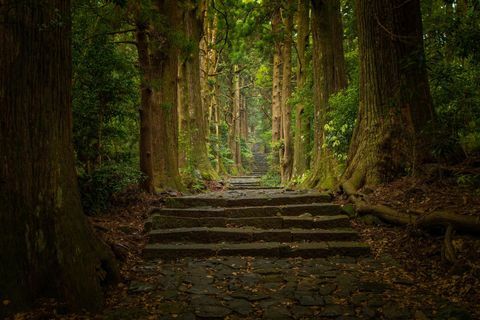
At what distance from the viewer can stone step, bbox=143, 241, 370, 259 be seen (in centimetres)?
598

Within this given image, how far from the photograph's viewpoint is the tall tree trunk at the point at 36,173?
12.2ft

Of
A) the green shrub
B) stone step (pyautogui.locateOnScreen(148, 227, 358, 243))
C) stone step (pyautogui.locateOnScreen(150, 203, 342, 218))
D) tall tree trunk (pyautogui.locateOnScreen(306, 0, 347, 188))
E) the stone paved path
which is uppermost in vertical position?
Result: tall tree trunk (pyautogui.locateOnScreen(306, 0, 347, 188))

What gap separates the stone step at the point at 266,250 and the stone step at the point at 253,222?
706mm

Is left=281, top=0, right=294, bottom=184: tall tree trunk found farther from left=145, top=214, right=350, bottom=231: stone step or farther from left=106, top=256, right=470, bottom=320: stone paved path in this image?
left=106, top=256, right=470, bottom=320: stone paved path

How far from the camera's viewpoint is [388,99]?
7.50 meters

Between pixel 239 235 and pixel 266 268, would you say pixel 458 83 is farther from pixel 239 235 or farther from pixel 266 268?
pixel 239 235

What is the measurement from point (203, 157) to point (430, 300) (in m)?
13.3

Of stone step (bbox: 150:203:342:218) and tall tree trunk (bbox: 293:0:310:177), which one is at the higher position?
tall tree trunk (bbox: 293:0:310:177)

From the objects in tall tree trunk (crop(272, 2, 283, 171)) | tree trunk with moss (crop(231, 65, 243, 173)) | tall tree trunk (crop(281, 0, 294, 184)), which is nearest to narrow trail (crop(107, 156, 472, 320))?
tall tree trunk (crop(281, 0, 294, 184))

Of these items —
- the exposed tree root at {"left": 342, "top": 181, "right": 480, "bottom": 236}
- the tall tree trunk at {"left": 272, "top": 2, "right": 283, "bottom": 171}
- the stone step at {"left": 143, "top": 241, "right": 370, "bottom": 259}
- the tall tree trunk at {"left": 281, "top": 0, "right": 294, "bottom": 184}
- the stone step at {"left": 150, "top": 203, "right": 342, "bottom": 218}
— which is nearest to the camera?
the exposed tree root at {"left": 342, "top": 181, "right": 480, "bottom": 236}

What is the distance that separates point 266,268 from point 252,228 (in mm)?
1589

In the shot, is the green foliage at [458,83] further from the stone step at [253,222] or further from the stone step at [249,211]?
the stone step at [249,211]

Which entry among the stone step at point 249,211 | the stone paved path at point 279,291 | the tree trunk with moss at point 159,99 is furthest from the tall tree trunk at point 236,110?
the stone paved path at point 279,291

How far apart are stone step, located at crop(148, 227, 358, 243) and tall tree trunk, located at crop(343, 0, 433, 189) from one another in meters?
1.75
